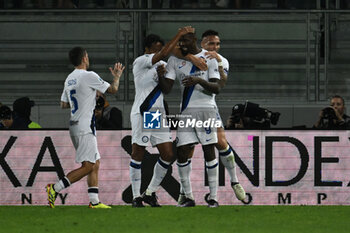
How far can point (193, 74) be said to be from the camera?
28.5ft

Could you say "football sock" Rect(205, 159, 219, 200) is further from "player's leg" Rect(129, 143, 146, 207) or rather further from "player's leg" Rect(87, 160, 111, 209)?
"player's leg" Rect(87, 160, 111, 209)

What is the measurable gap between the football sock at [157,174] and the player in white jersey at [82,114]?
585 millimetres

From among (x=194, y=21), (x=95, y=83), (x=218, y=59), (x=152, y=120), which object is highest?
(x=194, y=21)

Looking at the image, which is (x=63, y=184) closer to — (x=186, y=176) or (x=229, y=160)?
(x=186, y=176)

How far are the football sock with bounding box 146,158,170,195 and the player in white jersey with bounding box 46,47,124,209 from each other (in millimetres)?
585

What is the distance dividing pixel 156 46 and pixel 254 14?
5641 mm

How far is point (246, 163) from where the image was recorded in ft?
31.5

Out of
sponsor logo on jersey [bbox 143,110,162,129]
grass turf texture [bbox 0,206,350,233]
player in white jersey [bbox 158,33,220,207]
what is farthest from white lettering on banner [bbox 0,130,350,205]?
player in white jersey [bbox 158,33,220,207]

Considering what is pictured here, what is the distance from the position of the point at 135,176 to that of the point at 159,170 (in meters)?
0.26

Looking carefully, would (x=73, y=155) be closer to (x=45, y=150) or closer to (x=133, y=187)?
(x=45, y=150)

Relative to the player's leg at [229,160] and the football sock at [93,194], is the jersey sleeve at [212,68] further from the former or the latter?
the football sock at [93,194]

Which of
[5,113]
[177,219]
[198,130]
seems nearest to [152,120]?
[198,130]

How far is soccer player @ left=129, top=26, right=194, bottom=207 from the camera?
893 cm

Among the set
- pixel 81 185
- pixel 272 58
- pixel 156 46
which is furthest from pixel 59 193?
pixel 272 58
